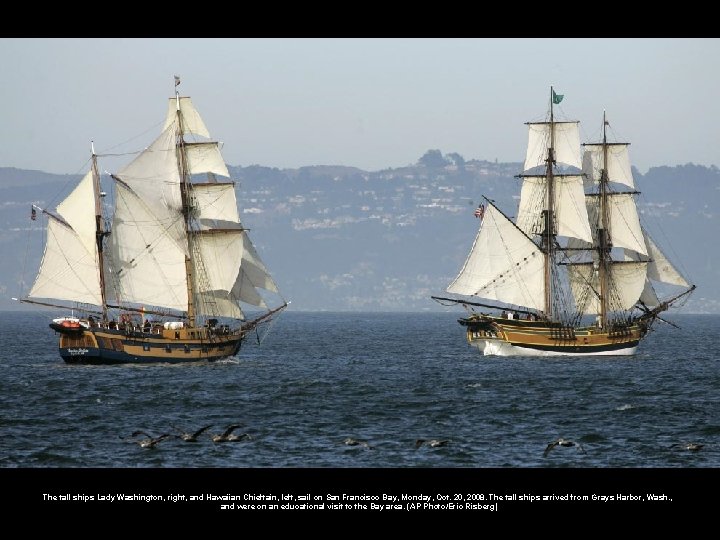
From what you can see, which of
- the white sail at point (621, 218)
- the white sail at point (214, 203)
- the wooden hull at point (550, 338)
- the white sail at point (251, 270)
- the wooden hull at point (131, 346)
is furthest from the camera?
the white sail at point (621, 218)

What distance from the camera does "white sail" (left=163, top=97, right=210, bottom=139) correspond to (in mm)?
99312

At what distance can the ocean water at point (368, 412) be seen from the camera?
50250 mm

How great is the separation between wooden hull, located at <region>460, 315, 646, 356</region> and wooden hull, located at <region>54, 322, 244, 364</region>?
24.5m

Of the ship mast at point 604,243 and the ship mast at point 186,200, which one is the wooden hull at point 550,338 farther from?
the ship mast at point 186,200

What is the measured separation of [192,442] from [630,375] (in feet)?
146

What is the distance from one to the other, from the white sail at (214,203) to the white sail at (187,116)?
3.65 meters

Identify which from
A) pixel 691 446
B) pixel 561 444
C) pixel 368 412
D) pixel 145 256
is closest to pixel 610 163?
pixel 145 256

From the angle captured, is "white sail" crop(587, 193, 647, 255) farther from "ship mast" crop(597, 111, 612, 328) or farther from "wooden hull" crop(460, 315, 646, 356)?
"wooden hull" crop(460, 315, 646, 356)

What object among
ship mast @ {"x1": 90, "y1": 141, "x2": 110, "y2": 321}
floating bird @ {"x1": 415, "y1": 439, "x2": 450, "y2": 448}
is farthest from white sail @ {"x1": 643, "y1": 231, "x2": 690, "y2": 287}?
floating bird @ {"x1": 415, "y1": 439, "x2": 450, "y2": 448}

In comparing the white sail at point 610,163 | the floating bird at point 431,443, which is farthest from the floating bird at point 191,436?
the white sail at point 610,163

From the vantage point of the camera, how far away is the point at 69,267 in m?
95.1
